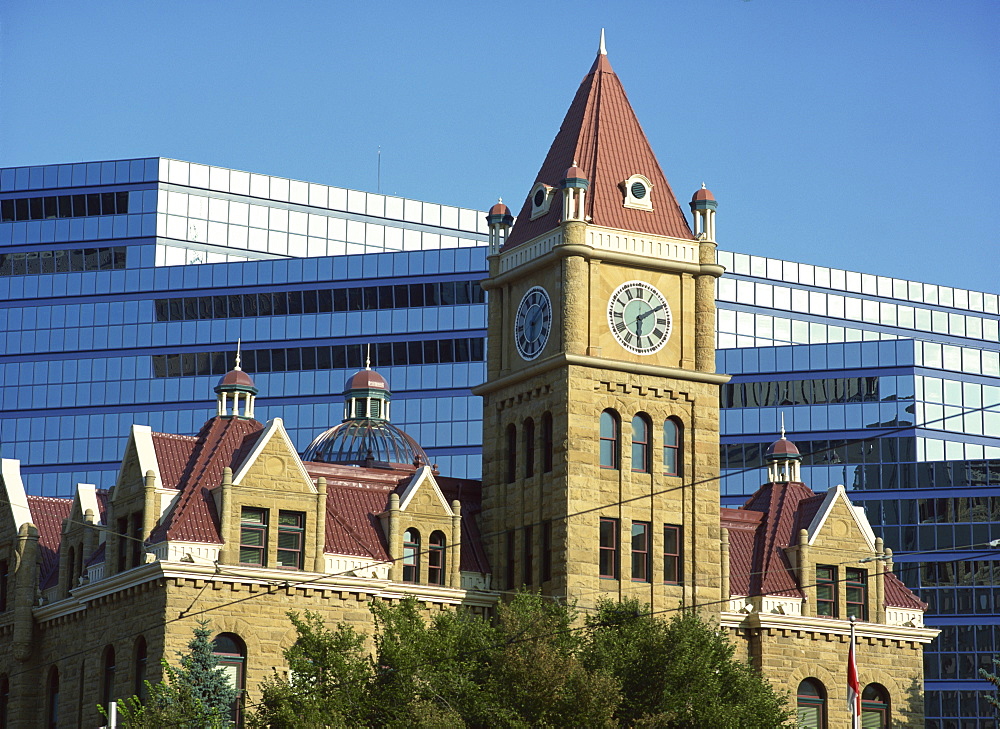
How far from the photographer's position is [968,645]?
115m

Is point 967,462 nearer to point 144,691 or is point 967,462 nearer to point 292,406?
point 292,406

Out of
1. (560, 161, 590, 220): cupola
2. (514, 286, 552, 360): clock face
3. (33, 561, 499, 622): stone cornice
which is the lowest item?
(33, 561, 499, 622): stone cornice

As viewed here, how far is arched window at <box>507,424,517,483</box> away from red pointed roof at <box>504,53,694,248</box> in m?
6.97

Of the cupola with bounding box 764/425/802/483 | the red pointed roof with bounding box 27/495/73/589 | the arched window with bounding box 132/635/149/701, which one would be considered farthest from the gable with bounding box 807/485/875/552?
the red pointed roof with bounding box 27/495/73/589

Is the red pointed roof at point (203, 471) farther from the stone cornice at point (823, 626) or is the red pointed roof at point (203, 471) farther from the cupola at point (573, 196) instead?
the stone cornice at point (823, 626)

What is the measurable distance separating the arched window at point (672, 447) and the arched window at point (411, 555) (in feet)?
29.6

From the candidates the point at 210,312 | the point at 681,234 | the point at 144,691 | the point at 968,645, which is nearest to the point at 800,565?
the point at 681,234

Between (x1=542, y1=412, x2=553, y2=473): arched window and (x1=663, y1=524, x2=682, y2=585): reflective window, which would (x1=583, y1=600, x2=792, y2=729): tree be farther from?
(x1=542, y1=412, x2=553, y2=473): arched window

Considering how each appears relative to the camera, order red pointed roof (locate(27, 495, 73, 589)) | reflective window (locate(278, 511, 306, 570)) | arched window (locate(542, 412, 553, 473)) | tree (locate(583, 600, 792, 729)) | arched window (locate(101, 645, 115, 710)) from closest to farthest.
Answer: tree (locate(583, 600, 792, 729)) → reflective window (locate(278, 511, 306, 570)) → arched window (locate(101, 645, 115, 710)) → arched window (locate(542, 412, 553, 473)) → red pointed roof (locate(27, 495, 73, 589))

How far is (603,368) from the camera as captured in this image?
227ft

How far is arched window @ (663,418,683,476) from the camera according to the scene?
7019 centimetres

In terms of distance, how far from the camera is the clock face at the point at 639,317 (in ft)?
230

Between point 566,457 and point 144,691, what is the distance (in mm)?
15840

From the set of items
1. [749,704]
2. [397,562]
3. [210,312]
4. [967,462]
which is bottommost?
[749,704]
